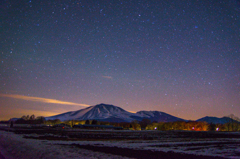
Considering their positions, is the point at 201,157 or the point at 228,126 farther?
the point at 228,126

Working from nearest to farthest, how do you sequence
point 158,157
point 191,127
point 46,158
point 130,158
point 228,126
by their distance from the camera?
point 46,158, point 130,158, point 158,157, point 228,126, point 191,127

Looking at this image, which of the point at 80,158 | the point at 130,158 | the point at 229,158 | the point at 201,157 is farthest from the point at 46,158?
the point at 229,158

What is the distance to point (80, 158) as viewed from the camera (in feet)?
54.3

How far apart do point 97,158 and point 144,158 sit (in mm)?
4405

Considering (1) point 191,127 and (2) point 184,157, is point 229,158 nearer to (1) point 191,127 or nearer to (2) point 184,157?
(2) point 184,157

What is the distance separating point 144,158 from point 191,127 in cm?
19143

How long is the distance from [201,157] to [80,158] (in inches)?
459

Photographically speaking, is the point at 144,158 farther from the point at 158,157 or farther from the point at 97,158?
the point at 97,158

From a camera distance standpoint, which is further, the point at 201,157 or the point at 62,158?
the point at 201,157

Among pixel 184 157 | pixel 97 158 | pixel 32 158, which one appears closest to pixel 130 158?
pixel 97 158

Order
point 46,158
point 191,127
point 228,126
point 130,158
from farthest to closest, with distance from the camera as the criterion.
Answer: point 191,127 < point 228,126 < point 130,158 < point 46,158

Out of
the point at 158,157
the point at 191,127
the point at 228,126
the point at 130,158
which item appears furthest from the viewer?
the point at 191,127

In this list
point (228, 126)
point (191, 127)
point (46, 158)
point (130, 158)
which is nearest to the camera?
point (46, 158)

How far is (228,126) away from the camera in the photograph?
580 ft
